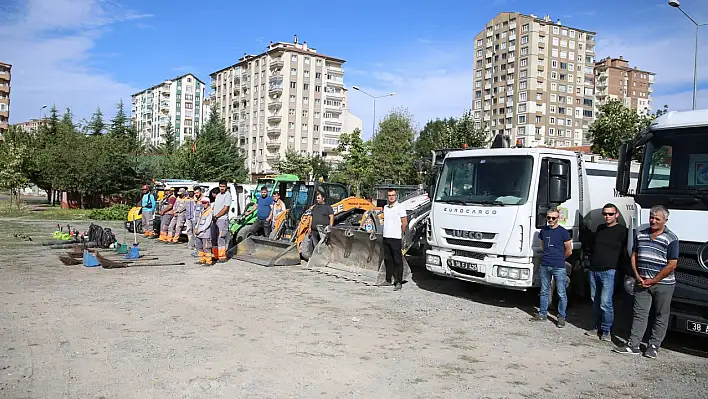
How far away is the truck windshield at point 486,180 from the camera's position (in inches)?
356

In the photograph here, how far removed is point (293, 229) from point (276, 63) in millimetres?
71474

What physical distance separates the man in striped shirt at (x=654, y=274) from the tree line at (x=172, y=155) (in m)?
19.2

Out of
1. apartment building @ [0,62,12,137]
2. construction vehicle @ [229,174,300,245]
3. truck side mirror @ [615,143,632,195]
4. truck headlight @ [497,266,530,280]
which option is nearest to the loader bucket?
construction vehicle @ [229,174,300,245]

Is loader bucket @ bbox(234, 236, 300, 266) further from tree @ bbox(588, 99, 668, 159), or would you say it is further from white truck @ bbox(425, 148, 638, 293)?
tree @ bbox(588, 99, 668, 159)

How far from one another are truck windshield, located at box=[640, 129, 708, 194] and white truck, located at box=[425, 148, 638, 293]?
1.36 metres

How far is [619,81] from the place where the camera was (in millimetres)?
116125

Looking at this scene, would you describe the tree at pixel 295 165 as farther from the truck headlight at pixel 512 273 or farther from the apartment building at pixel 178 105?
the apartment building at pixel 178 105

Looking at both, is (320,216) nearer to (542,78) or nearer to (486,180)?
(486,180)

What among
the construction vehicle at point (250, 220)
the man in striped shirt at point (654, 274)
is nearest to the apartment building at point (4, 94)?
the construction vehicle at point (250, 220)

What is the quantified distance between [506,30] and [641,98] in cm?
5015

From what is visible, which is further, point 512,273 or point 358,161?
point 358,161

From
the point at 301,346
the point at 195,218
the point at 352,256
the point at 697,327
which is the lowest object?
the point at 301,346

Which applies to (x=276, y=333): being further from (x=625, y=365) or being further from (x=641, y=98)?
(x=641, y=98)

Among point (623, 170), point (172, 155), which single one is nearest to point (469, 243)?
point (623, 170)
